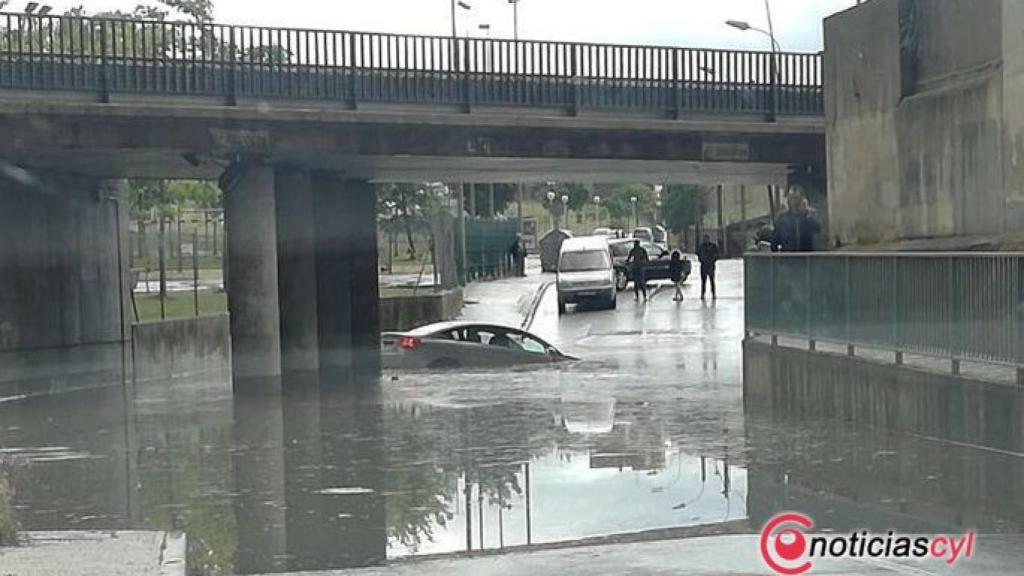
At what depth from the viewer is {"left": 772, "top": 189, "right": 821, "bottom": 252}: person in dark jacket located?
2070cm

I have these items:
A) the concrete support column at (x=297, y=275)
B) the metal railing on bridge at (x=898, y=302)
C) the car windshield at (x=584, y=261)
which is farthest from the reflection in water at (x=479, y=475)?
the car windshield at (x=584, y=261)

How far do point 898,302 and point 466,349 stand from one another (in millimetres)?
14626

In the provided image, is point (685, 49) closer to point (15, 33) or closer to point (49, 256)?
point (15, 33)

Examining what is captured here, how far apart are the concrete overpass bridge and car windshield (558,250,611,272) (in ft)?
34.2

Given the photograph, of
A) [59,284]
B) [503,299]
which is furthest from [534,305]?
[59,284]

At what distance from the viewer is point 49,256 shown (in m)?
33.4

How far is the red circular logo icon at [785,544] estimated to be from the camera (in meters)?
8.75

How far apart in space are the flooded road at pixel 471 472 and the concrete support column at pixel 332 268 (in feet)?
38.6

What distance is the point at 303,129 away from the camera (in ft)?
91.0

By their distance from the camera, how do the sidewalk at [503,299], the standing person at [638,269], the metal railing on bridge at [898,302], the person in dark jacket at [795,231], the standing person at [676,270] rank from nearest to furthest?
the metal railing on bridge at [898,302], the person in dark jacket at [795,231], the sidewalk at [503,299], the standing person at [638,269], the standing person at [676,270]

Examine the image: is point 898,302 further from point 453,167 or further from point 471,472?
point 453,167

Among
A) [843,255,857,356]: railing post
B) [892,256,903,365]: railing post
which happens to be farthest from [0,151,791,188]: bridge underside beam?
[892,256,903,365]: railing post

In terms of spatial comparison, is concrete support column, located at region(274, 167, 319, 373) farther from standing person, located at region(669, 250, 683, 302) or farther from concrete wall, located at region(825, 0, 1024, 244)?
standing person, located at region(669, 250, 683, 302)

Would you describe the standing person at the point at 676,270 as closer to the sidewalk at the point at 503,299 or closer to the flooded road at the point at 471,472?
the sidewalk at the point at 503,299
